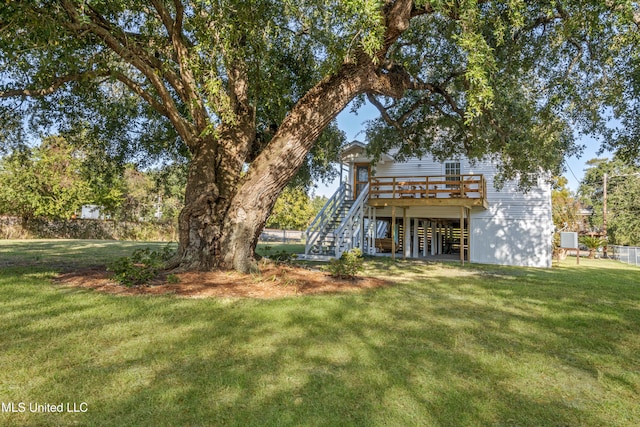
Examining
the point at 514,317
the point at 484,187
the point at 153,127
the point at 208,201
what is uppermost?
the point at 153,127

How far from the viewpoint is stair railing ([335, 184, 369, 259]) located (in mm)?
14289

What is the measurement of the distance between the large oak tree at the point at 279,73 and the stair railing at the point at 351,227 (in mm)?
5488

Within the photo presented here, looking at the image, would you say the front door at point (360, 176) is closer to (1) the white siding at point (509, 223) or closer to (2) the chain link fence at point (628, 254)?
(1) the white siding at point (509, 223)

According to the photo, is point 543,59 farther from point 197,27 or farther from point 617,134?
point 197,27

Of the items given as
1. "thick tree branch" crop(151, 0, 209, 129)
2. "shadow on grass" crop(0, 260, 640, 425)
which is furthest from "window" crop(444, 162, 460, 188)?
"thick tree branch" crop(151, 0, 209, 129)

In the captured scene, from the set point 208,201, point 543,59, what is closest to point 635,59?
point 543,59

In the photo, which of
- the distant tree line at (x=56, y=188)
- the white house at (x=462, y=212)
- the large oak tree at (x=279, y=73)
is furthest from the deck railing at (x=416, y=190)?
the large oak tree at (x=279, y=73)

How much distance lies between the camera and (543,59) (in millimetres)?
8672

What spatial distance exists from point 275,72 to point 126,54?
296 cm

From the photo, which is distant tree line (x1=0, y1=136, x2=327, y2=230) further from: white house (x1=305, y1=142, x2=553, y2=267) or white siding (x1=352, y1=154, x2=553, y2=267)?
white siding (x1=352, y1=154, x2=553, y2=267)

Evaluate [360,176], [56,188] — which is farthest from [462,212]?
[56,188]

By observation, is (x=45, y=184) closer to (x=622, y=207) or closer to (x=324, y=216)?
(x=324, y=216)

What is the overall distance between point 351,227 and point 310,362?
39.2 feet

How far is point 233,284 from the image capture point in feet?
21.5
